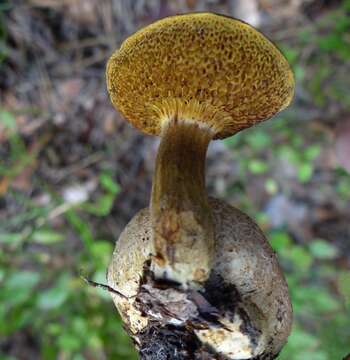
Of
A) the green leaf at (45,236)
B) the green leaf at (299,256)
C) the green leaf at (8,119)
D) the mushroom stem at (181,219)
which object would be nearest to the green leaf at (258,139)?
the green leaf at (299,256)

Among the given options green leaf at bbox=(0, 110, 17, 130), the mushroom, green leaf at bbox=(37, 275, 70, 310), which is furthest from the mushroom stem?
green leaf at bbox=(0, 110, 17, 130)

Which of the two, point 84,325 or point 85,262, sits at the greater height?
point 85,262

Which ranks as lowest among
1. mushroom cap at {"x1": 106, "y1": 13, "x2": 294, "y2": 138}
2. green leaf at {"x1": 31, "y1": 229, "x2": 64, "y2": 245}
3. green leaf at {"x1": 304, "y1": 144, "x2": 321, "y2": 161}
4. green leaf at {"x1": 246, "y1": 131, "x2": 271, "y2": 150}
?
green leaf at {"x1": 31, "y1": 229, "x2": 64, "y2": 245}

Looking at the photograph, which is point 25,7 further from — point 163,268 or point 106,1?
point 163,268

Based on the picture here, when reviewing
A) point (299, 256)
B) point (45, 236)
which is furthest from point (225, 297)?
point (299, 256)

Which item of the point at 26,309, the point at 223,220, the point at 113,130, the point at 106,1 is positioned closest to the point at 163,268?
the point at 223,220

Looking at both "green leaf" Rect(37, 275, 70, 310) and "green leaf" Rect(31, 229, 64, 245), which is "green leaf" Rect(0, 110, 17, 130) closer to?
"green leaf" Rect(31, 229, 64, 245)
